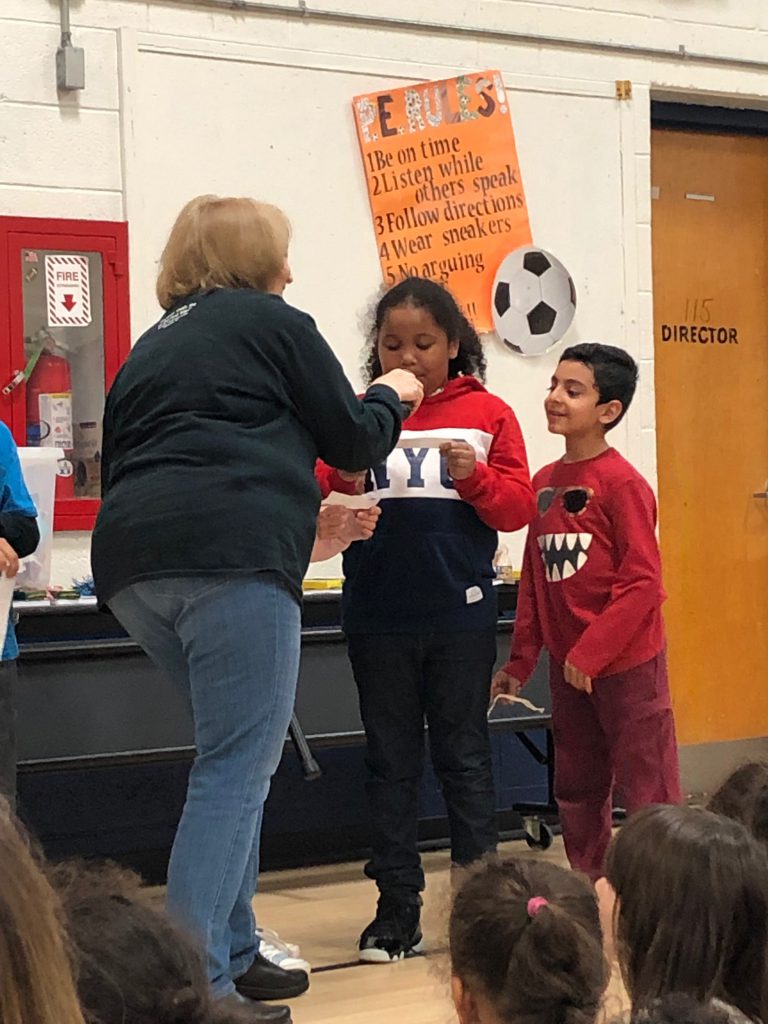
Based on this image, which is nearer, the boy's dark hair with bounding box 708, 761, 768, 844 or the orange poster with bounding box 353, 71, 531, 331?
the boy's dark hair with bounding box 708, 761, 768, 844

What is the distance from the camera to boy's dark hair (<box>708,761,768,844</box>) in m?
1.64

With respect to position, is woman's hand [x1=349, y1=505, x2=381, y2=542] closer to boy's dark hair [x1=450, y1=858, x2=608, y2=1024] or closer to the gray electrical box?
boy's dark hair [x1=450, y1=858, x2=608, y2=1024]

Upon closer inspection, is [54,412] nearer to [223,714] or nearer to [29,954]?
[223,714]

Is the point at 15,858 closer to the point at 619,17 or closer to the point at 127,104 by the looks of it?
the point at 127,104

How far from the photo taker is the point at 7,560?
2697mm

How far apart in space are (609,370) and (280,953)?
1364mm

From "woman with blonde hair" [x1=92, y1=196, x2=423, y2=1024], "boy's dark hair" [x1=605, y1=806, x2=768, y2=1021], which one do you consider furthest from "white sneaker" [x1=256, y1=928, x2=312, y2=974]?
"boy's dark hair" [x1=605, y1=806, x2=768, y2=1021]

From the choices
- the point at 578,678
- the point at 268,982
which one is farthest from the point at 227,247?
the point at 268,982

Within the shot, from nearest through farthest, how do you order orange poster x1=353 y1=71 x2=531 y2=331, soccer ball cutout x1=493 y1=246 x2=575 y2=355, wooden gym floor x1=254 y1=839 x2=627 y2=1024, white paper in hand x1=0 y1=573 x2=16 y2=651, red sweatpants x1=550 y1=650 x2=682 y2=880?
wooden gym floor x1=254 y1=839 x2=627 y2=1024 → white paper in hand x1=0 y1=573 x2=16 y2=651 → red sweatpants x1=550 y1=650 x2=682 y2=880 → orange poster x1=353 y1=71 x2=531 y2=331 → soccer ball cutout x1=493 y1=246 x2=575 y2=355

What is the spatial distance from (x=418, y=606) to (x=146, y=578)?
0.73 m

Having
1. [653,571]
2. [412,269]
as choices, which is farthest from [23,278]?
[653,571]

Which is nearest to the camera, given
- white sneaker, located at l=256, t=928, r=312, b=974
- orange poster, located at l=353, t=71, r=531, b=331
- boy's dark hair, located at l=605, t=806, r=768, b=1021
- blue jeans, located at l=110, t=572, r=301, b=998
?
boy's dark hair, located at l=605, t=806, r=768, b=1021

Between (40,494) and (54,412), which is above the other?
(54,412)

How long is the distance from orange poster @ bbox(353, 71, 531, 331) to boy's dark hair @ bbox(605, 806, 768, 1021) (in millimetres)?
2806
